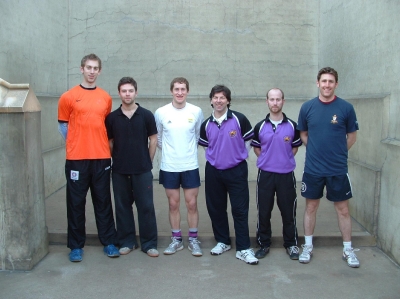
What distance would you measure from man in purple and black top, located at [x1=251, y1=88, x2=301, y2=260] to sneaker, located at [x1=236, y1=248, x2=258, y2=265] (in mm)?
126

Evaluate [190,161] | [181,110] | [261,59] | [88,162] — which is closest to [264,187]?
[190,161]

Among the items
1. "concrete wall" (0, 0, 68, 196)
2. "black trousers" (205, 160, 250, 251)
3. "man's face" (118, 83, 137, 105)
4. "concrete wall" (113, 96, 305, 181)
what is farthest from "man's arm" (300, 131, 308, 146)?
"concrete wall" (0, 0, 68, 196)

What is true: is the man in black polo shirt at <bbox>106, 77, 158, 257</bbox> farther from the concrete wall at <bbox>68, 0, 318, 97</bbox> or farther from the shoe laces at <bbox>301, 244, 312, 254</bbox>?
the concrete wall at <bbox>68, 0, 318, 97</bbox>

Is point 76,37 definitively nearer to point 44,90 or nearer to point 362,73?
point 44,90

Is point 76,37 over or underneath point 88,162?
over

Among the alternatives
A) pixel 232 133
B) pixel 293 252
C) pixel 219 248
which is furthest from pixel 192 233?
pixel 232 133

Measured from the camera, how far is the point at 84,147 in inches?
184

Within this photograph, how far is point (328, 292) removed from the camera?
4082mm

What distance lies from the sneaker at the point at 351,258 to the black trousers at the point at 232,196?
972mm

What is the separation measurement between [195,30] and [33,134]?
4143mm

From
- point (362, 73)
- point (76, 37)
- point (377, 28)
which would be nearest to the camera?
point (377, 28)

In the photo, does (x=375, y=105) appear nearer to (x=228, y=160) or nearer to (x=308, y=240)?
(x=308, y=240)

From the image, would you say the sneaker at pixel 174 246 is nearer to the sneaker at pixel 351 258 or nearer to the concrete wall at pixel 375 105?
the sneaker at pixel 351 258

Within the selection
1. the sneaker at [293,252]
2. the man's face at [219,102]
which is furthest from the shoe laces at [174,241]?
the man's face at [219,102]
